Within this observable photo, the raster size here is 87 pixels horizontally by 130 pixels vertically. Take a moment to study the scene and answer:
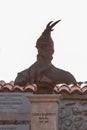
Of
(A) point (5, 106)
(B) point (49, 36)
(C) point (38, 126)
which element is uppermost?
(B) point (49, 36)

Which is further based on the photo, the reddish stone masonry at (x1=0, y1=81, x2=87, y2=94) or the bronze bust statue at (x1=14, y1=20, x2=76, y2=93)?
the reddish stone masonry at (x1=0, y1=81, x2=87, y2=94)

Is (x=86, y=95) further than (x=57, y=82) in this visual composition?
Yes

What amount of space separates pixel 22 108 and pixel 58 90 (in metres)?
0.82

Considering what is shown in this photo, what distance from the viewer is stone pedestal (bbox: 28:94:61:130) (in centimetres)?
902

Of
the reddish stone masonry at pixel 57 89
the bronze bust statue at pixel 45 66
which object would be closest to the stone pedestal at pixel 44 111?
the bronze bust statue at pixel 45 66

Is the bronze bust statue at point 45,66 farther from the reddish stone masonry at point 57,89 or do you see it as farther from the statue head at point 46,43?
the reddish stone masonry at point 57,89

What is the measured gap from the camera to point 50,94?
9086 millimetres

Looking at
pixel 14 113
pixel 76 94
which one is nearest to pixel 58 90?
pixel 76 94

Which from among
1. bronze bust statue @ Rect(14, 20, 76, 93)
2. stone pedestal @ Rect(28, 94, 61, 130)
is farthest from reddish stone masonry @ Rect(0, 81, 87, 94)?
stone pedestal @ Rect(28, 94, 61, 130)

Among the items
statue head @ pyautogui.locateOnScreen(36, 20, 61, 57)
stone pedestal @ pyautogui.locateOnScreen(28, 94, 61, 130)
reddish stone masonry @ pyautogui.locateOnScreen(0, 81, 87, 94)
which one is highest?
Result: statue head @ pyautogui.locateOnScreen(36, 20, 61, 57)

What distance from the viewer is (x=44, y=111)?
903 cm

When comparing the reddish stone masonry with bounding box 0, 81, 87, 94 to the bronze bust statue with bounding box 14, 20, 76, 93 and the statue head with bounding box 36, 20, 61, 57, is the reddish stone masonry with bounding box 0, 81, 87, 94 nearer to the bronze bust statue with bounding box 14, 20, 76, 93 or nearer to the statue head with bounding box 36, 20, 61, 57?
the bronze bust statue with bounding box 14, 20, 76, 93

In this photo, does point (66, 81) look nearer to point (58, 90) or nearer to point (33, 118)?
point (58, 90)

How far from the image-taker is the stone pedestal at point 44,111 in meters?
9.02
